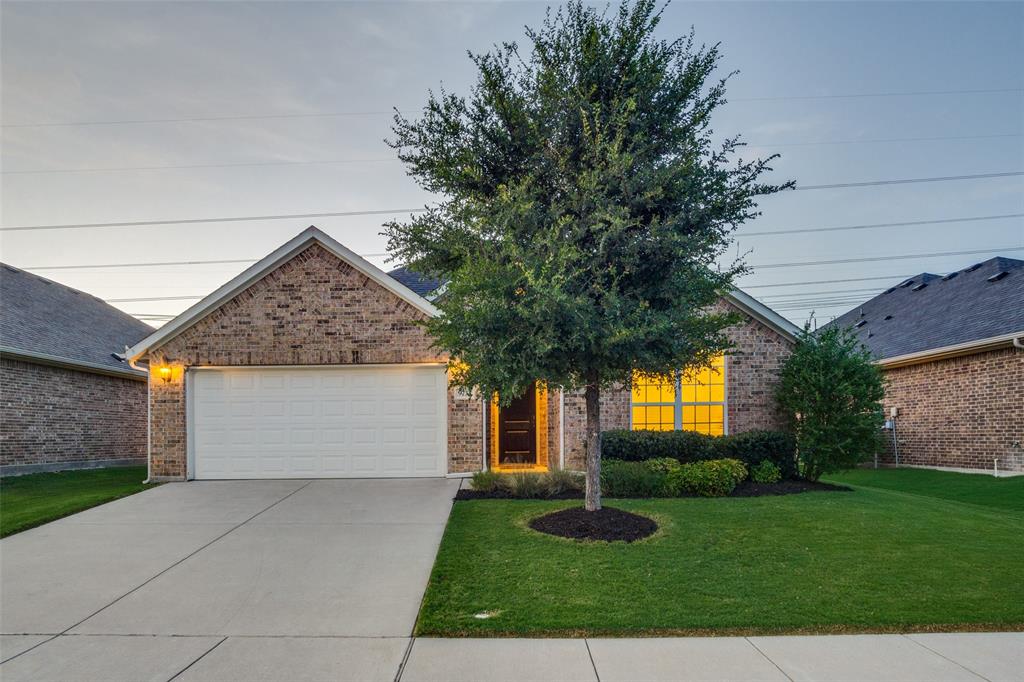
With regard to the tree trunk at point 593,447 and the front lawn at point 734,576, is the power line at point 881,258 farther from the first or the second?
the tree trunk at point 593,447

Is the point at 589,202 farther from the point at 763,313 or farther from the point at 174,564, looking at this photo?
the point at 763,313

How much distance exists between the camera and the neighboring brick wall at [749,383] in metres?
11.6

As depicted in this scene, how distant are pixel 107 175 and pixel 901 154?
27.8 meters

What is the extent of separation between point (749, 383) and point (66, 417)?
56.7 ft

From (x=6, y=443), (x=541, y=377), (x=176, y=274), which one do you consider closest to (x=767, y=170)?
(x=541, y=377)

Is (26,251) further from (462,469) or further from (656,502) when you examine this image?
(656,502)

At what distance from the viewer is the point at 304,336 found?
37.2ft

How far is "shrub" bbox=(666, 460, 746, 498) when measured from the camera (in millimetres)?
9375

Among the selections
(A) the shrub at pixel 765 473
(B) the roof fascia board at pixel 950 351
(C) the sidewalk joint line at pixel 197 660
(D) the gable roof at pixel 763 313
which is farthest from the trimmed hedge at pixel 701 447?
(C) the sidewalk joint line at pixel 197 660

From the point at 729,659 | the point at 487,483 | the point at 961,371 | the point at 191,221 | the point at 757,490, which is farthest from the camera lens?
the point at 191,221

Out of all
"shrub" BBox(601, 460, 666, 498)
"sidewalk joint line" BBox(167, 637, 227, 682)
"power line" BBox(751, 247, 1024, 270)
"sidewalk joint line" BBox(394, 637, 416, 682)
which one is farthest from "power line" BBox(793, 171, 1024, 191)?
"sidewalk joint line" BBox(167, 637, 227, 682)

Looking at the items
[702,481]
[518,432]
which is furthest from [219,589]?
[518,432]

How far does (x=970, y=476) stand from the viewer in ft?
41.4

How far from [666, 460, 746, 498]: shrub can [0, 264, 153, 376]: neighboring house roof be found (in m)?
15.0
